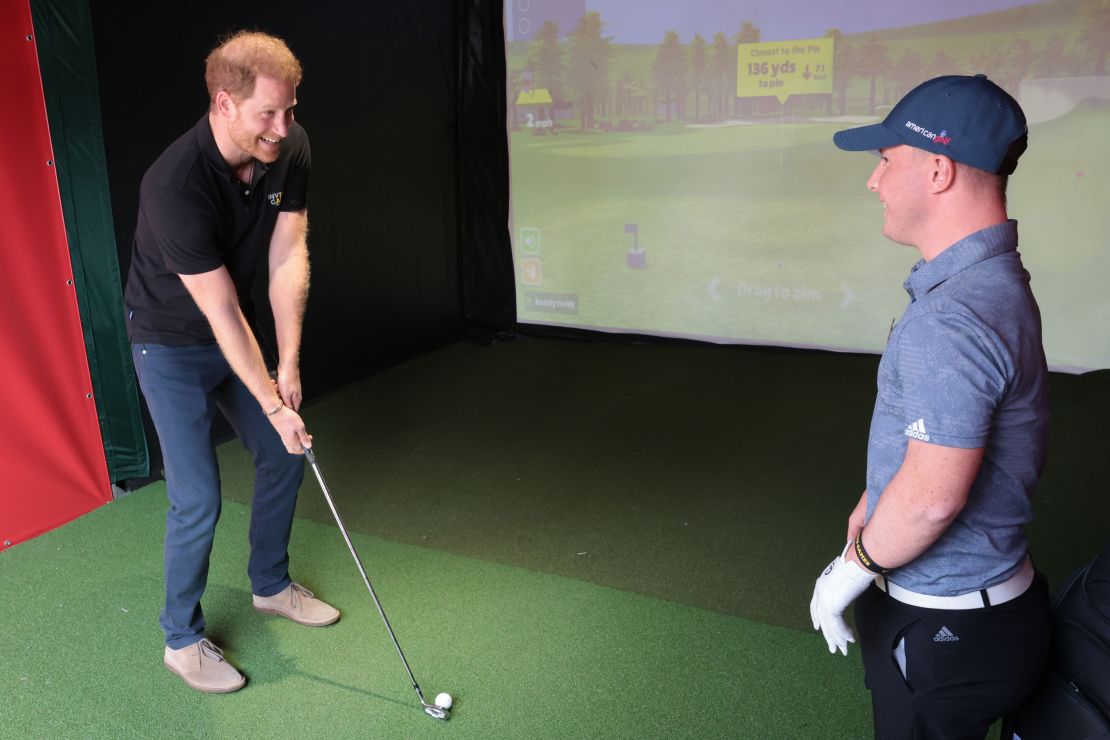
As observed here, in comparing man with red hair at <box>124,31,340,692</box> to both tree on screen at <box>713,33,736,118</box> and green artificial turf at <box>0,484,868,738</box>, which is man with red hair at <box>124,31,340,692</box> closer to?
green artificial turf at <box>0,484,868,738</box>

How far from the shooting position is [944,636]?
1162 millimetres

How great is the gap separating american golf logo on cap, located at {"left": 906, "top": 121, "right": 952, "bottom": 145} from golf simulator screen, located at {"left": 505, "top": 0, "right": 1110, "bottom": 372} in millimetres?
4011

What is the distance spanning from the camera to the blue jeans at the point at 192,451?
2102 millimetres

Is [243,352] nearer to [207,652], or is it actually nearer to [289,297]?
[289,297]

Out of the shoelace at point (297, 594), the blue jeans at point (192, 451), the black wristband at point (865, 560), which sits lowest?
the shoelace at point (297, 594)

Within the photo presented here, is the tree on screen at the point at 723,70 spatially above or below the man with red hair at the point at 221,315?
above

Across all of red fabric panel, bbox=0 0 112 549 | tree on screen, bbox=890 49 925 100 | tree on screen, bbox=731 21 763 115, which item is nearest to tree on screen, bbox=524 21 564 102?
tree on screen, bbox=731 21 763 115

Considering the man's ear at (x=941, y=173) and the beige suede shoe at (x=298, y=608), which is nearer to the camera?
the man's ear at (x=941, y=173)

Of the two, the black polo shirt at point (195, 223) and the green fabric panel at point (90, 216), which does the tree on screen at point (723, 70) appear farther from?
the black polo shirt at point (195, 223)

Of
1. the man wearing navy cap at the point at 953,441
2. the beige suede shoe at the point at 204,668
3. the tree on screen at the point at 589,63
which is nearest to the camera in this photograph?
the man wearing navy cap at the point at 953,441

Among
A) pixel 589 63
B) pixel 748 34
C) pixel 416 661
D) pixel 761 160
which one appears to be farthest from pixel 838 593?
pixel 589 63

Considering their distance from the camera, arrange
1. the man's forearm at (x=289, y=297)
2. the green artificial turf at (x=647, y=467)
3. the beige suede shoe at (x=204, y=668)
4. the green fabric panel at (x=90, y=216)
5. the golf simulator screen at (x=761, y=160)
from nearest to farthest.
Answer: the beige suede shoe at (x=204, y=668) → the man's forearm at (x=289, y=297) → the green artificial turf at (x=647, y=467) → the green fabric panel at (x=90, y=216) → the golf simulator screen at (x=761, y=160)

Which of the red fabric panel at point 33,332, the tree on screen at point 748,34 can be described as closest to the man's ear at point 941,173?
the red fabric panel at point 33,332

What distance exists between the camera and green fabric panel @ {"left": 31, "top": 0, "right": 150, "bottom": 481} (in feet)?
9.62
